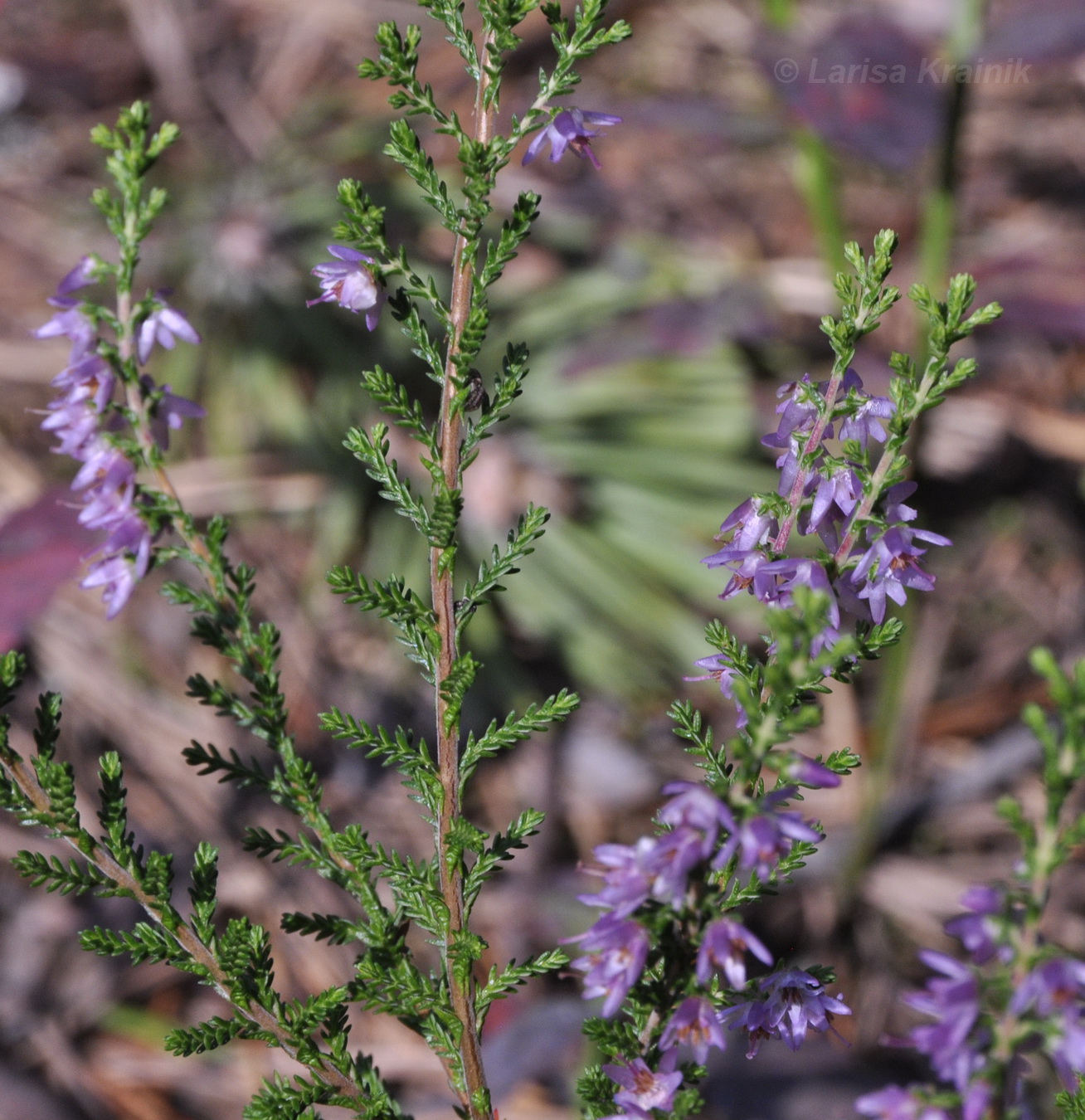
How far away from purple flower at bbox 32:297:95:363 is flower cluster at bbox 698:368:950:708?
642mm

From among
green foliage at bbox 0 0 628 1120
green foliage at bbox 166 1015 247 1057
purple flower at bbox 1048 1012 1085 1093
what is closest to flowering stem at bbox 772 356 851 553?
green foliage at bbox 0 0 628 1120

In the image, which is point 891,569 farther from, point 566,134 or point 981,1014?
point 566,134

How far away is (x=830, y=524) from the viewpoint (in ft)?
3.61

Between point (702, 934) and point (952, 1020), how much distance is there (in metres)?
0.24

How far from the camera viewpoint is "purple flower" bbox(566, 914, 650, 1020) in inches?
35.6

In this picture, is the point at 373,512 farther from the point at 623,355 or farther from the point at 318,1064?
the point at 318,1064

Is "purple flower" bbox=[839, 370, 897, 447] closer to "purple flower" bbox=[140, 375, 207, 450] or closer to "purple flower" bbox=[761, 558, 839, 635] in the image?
"purple flower" bbox=[761, 558, 839, 635]

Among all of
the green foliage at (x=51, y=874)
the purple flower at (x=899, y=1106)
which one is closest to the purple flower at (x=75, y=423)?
the green foliage at (x=51, y=874)

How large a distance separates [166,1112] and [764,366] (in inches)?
106

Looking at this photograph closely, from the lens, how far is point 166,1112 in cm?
234

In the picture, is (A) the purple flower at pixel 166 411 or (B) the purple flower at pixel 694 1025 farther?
(A) the purple flower at pixel 166 411

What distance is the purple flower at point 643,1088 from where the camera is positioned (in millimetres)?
997

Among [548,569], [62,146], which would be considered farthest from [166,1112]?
[62,146]

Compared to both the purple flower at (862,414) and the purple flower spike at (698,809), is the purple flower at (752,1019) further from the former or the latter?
the purple flower at (862,414)
